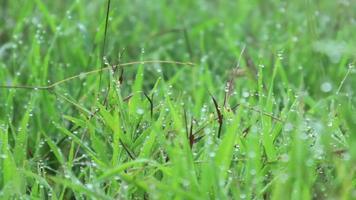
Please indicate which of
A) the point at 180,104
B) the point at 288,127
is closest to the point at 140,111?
the point at 180,104

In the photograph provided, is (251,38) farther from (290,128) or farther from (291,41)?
(290,128)

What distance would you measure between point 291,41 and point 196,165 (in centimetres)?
102

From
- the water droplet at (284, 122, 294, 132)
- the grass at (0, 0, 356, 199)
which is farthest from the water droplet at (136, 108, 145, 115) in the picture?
the water droplet at (284, 122, 294, 132)

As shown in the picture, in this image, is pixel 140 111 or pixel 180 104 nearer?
pixel 140 111

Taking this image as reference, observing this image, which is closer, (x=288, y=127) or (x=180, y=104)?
(x=288, y=127)

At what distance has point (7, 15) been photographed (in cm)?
279

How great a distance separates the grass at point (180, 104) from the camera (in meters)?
1.51

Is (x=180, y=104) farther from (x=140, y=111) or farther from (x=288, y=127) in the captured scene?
(x=288, y=127)

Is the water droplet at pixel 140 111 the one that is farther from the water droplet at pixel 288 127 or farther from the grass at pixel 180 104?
the water droplet at pixel 288 127

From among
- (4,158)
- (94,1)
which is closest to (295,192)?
(4,158)

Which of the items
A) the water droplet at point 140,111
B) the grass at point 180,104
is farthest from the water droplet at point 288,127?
the water droplet at point 140,111

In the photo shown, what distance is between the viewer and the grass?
1511mm

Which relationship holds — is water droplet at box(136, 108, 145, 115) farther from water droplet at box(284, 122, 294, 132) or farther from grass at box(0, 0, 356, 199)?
water droplet at box(284, 122, 294, 132)

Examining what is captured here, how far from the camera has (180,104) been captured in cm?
183
